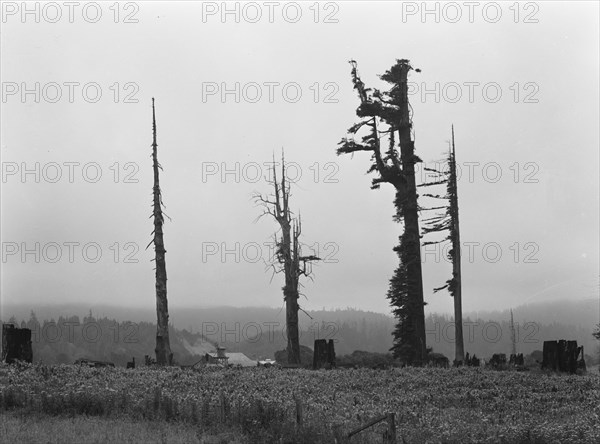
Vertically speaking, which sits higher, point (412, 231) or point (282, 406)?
point (412, 231)

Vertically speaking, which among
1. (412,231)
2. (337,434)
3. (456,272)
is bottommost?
(337,434)

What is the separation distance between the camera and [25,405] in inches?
689

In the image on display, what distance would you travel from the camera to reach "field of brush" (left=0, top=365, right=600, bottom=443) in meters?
14.3

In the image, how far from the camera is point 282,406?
16438 millimetres

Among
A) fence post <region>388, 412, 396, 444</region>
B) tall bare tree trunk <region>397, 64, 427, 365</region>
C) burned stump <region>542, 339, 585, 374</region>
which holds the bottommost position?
burned stump <region>542, 339, 585, 374</region>

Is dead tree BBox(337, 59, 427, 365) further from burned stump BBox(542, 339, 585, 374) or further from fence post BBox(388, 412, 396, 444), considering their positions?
fence post BBox(388, 412, 396, 444)

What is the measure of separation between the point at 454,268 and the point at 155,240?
16.1m

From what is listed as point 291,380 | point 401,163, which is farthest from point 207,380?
point 401,163

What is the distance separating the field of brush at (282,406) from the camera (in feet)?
47.0

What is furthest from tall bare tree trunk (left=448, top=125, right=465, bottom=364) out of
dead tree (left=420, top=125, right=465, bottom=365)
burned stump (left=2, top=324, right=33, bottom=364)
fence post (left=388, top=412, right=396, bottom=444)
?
fence post (left=388, top=412, right=396, bottom=444)

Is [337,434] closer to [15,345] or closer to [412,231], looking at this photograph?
[15,345]

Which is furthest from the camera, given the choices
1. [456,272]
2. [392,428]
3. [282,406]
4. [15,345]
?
[456,272]

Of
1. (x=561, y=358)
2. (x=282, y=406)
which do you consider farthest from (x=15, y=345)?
(x=561, y=358)

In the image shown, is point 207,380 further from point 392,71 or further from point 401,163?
point 392,71
